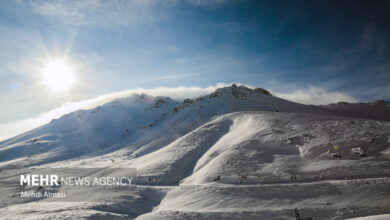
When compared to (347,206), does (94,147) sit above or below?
above

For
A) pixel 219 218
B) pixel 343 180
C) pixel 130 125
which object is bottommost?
pixel 219 218

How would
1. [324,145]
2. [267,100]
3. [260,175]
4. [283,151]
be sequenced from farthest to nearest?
[267,100] → [283,151] → [324,145] → [260,175]

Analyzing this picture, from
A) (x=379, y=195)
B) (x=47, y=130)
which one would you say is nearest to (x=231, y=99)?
(x=379, y=195)

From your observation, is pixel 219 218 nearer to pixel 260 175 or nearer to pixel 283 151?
pixel 260 175

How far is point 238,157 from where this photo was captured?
63.3 ft

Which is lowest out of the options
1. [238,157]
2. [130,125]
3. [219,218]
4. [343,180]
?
[219,218]

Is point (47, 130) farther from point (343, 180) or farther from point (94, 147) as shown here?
point (343, 180)

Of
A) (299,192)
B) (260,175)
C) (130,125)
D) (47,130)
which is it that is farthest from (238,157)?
(47,130)

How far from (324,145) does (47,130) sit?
282 ft

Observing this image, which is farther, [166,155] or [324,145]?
[166,155]

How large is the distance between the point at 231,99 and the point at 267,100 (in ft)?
33.0

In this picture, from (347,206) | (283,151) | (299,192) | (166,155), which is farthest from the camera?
(166,155)

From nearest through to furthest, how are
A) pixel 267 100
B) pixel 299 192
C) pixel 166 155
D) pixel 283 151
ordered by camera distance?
pixel 299 192
pixel 283 151
pixel 166 155
pixel 267 100

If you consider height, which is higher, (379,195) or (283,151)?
(283,151)
